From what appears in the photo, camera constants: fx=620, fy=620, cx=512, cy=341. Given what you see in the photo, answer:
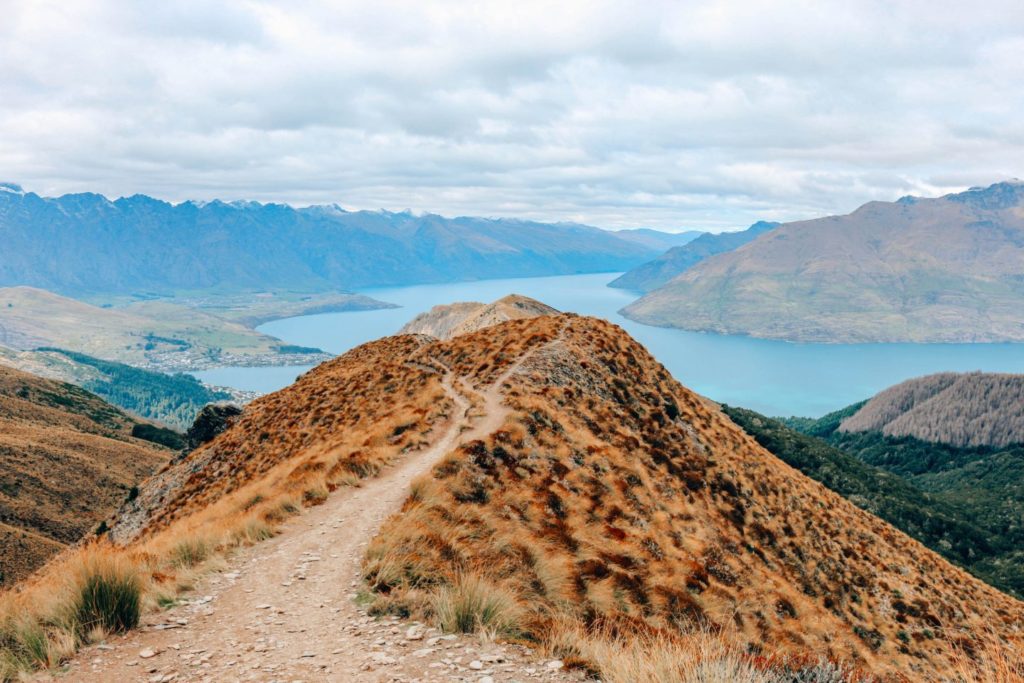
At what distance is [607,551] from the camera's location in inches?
753

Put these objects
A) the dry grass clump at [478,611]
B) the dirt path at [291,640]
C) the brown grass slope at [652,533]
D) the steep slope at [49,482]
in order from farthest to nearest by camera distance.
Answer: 1. the steep slope at [49,482]
2. the brown grass slope at [652,533]
3. the dry grass clump at [478,611]
4. the dirt path at [291,640]

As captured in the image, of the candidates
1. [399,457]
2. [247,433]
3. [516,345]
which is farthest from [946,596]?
[247,433]

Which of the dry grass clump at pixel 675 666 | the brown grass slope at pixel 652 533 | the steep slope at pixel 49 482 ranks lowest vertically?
the steep slope at pixel 49 482

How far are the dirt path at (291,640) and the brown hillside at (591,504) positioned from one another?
1.25 metres

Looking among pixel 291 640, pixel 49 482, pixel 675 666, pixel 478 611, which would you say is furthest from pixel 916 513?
pixel 291 640

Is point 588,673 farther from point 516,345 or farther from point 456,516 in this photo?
point 516,345

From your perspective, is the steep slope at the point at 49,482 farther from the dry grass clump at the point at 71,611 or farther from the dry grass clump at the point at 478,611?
the dry grass clump at the point at 478,611

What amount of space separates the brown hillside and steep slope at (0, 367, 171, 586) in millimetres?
35384

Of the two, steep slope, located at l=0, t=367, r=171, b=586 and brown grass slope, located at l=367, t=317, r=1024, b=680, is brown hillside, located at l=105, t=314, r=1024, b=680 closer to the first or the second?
brown grass slope, located at l=367, t=317, r=1024, b=680

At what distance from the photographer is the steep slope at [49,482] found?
6812 cm

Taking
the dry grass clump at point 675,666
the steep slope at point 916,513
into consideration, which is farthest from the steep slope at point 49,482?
the steep slope at point 916,513

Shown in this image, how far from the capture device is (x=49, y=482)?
285ft

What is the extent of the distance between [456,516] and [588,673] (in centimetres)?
776

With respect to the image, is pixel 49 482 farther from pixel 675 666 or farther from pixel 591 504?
pixel 675 666
